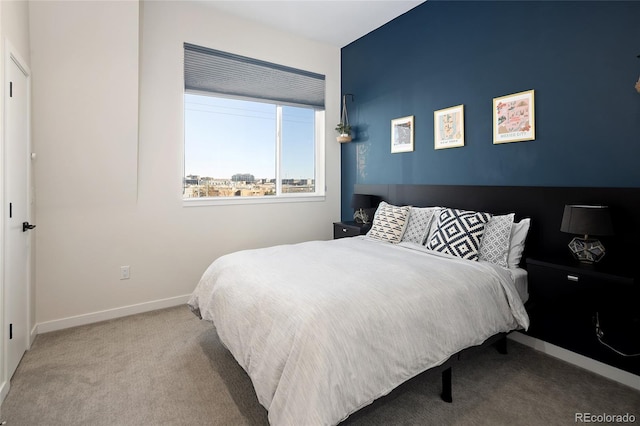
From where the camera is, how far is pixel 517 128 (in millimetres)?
2678

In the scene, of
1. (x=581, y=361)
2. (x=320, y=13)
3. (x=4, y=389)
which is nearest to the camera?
(x=4, y=389)

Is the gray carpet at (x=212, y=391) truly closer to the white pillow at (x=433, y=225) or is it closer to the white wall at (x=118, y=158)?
the white wall at (x=118, y=158)

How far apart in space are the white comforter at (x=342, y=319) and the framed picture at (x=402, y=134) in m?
1.68

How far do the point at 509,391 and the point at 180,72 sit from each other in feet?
12.9

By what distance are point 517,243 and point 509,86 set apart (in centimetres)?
133

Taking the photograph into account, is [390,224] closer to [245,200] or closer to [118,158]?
[245,200]

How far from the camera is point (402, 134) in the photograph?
373cm

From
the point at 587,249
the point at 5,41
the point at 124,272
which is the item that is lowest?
the point at 124,272

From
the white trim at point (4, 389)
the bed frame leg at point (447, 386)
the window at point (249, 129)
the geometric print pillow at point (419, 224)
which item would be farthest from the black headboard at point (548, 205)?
the white trim at point (4, 389)

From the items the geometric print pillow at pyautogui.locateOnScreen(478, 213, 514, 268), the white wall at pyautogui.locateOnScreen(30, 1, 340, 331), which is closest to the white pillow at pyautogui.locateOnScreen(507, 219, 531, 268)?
the geometric print pillow at pyautogui.locateOnScreen(478, 213, 514, 268)

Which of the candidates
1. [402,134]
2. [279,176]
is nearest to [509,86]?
[402,134]

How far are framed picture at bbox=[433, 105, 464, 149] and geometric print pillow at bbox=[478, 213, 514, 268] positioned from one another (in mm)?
914

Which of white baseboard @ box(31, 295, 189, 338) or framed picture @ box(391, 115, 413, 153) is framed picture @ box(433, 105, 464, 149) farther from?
white baseboard @ box(31, 295, 189, 338)

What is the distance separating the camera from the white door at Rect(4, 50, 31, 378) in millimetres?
2027
